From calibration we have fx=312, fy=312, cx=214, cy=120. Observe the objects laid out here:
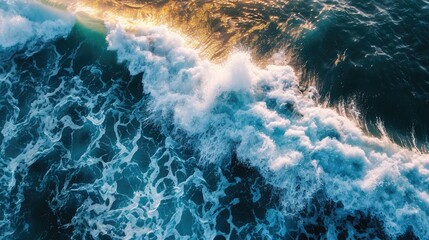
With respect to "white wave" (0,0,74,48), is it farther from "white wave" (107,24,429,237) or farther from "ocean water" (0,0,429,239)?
"white wave" (107,24,429,237)

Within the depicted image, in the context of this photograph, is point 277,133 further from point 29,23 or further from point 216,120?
point 29,23

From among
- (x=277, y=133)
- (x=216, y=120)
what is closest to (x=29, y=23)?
(x=216, y=120)

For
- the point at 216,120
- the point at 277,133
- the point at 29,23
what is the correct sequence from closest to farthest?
the point at 277,133, the point at 216,120, the point at 29,23

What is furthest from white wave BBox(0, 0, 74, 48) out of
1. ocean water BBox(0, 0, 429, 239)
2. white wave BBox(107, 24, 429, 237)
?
white wave BBox(107, 24, 429, 237)

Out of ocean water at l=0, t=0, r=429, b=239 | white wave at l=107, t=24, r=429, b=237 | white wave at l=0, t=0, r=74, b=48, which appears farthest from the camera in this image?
white wave at l=0, t=0, r=74, b=48

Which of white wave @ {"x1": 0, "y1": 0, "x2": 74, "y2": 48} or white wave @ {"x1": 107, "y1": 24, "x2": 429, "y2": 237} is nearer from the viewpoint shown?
white wave @ {"x1": 107, "y1": 24, "x2": 429, "y2": 237}

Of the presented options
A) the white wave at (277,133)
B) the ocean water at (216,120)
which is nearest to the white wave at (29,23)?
the ocean water at (216,120)
